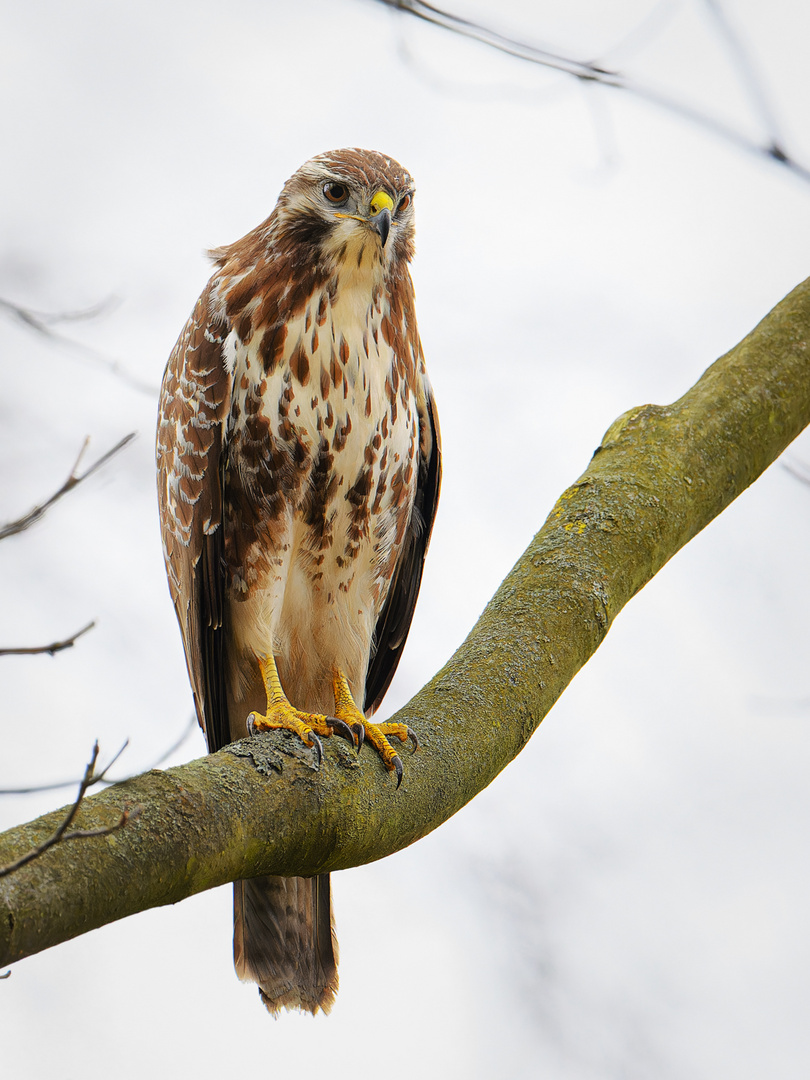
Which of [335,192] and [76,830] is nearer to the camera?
[76,830]

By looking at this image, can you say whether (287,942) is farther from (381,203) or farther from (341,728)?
(381,203)

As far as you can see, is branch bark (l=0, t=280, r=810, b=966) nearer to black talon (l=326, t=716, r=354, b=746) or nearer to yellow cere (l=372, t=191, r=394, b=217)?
black talon (l=326, t=716, r=354, b=746)

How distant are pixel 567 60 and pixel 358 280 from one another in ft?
3.08

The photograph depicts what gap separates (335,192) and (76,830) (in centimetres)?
203

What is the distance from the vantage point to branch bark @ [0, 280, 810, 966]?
160 centimetres

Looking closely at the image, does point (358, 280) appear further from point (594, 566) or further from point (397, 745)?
point (397, 745)

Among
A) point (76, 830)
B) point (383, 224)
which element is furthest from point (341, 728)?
point (383, 224)

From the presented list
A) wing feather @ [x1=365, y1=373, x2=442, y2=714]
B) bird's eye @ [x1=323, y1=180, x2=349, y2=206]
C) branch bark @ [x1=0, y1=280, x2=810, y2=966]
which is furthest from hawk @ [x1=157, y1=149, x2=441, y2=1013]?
branch bark @ [x1=0, y1=280, x2=810, y2=966]

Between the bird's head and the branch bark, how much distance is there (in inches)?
36.7

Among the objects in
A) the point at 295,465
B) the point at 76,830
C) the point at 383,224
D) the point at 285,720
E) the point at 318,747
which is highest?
the point at 383,224

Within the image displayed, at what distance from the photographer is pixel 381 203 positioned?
9.61 ft

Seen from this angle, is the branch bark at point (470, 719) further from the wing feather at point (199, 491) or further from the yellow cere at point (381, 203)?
the yellow cere at point (381, 203)

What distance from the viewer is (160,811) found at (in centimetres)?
171

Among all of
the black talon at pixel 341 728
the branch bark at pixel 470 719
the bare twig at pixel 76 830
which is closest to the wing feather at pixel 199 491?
the black talon at pixel 341 728
